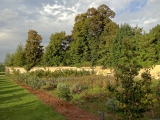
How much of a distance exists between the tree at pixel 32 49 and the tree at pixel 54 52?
3.00 metres

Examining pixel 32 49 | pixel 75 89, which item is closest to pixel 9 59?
pixel 32 49

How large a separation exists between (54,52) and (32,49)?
16.0 ft

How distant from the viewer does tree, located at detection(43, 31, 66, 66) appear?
3662cm

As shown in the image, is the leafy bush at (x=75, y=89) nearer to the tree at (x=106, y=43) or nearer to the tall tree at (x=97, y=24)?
the tree at (x=106, y=43)

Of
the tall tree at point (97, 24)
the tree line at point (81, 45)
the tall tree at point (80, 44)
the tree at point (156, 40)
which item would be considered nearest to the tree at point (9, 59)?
the tree line at point (81, 45)

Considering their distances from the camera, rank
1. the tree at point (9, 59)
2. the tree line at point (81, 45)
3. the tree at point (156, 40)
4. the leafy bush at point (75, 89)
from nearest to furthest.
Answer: the leafy bush at point (75, 89) < the tree at point (156, 40) < the tree line at point (81, 45) < the tree at point (9, 59)

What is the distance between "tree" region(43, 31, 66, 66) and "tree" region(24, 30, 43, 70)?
3.00 m

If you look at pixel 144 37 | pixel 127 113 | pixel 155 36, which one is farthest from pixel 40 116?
pixel 155 36

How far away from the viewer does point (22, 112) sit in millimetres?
9109

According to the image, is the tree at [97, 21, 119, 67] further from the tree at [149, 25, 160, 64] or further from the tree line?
the tree at [149, 25, 160, 64]

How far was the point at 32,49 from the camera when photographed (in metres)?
38.4

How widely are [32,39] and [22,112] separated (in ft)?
102

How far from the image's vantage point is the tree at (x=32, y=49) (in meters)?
38.5

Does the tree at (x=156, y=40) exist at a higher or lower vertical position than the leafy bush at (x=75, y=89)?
higher
